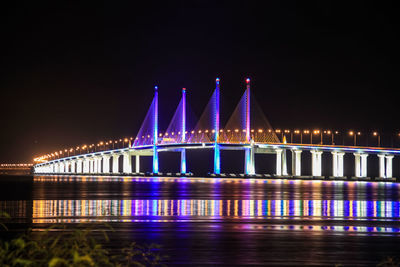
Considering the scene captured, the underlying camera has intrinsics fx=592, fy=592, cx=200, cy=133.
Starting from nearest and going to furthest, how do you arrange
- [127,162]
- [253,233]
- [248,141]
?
[253,233], [248,141], [127,162]

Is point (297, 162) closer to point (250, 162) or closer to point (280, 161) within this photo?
point (280, 161)

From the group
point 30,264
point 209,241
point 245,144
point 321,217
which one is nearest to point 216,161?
point 245,144

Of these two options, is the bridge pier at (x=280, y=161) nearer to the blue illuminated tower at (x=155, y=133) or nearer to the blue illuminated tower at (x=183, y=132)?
the blue illuminated tower at (x=183, y=132)

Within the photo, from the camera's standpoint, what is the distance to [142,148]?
113 m

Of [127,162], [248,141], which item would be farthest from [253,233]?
[127,162]

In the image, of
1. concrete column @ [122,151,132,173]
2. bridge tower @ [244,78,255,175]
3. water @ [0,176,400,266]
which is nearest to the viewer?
water @ [0,176,400,266]

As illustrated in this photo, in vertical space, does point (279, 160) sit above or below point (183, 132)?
below

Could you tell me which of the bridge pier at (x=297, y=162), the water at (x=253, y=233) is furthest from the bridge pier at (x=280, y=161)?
the water at (x=253, y=233)

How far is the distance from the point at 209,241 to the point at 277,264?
3362mm

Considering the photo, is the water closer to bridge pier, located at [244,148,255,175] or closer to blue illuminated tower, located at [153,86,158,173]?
bridge pier, located at [244,148,255,175]

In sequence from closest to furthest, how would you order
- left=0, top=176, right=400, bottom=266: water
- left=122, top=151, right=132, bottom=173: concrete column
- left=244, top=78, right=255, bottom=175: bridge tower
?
left=0, top=176, right=400, bottom=266: water, left=244, top=78, right=255, bottom=175: bridge tower, left=122, top=151, right=132, bottom=173: concrete column

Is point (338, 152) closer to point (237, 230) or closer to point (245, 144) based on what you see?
point (245, 144)

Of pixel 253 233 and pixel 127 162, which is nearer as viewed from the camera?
pixel 253 233

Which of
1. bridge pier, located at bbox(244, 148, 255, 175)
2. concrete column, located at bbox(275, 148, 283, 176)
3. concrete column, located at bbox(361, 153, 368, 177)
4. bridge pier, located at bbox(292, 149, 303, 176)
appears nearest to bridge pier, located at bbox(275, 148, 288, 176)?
concrete column, located at bbox(275, 148, 283, 176)
